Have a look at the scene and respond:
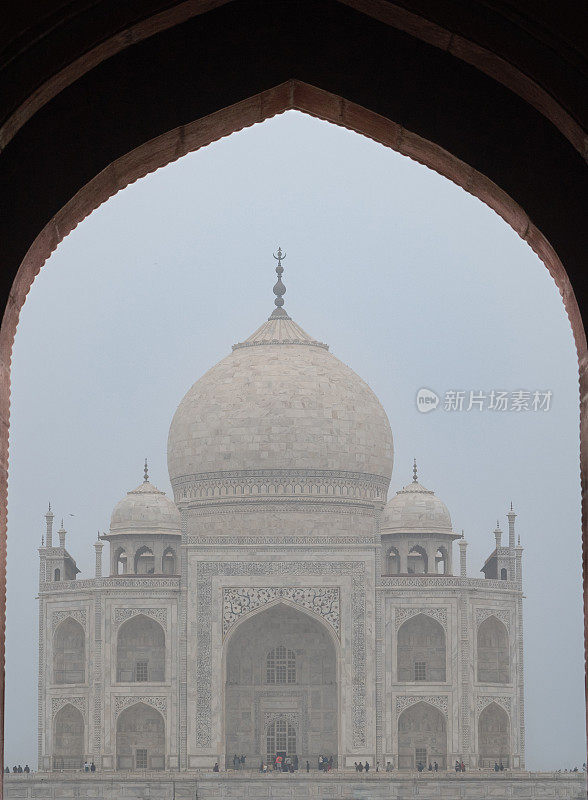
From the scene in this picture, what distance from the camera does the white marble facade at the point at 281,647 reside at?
21984mm

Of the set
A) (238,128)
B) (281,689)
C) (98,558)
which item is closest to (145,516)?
(98,558)

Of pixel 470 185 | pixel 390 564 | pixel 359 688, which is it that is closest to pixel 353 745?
pixel 359 688

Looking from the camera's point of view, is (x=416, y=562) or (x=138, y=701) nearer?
(x=138, y=701)

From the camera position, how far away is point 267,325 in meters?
25.8

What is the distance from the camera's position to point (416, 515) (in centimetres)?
2447

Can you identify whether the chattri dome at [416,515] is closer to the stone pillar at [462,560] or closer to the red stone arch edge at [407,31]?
the stone pillar at [462,560]

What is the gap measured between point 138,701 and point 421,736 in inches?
163

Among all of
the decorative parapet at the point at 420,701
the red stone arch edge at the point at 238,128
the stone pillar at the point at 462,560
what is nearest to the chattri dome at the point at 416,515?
the stone pillar at the point at 462,560

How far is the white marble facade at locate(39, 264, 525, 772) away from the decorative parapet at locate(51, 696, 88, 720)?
2 cm

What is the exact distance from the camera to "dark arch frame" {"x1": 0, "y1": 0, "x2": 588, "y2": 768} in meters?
3.11

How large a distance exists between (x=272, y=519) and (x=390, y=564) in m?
2.70

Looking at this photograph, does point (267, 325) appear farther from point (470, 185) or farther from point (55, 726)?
point (470, 185)

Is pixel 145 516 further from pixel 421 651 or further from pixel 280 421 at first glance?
pixel 421 651

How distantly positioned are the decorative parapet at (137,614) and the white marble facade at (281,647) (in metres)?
0.02
